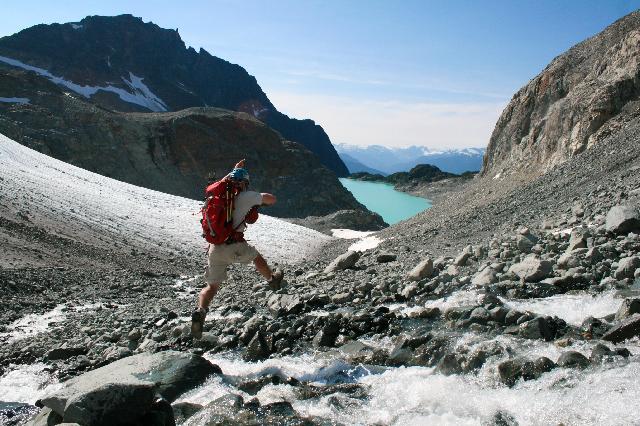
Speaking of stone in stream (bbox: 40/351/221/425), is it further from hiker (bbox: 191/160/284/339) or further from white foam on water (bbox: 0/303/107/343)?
white foam on water (bbox: 0/303/107/343)

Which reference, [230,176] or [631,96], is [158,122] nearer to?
[631,96]

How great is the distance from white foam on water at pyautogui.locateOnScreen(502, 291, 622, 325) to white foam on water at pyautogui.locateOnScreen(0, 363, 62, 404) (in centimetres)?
630

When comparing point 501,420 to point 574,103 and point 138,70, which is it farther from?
point 138,70

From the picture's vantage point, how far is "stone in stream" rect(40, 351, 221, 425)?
4793 mm

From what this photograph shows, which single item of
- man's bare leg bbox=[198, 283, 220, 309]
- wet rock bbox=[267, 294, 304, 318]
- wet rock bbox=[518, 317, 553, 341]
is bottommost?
wet rock bbox=[267, 294, 304, 318]

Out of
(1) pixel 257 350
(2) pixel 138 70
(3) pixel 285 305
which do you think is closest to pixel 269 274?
(3) pixel 285 305

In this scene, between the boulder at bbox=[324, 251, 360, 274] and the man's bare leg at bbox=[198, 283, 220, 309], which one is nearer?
the man's bare leg at bbox=[198, 283, 220, 309]

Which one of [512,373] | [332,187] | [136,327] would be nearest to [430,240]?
[136,327]

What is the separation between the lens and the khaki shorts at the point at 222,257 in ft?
25.5

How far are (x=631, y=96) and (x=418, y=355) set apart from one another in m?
23.2

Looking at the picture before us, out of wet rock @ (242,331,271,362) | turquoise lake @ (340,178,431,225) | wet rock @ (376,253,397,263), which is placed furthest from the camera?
turquoise lake @ (340,178,431,225)

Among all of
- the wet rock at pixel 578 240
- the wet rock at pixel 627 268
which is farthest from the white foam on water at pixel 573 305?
the wet rock at pixel 578 240

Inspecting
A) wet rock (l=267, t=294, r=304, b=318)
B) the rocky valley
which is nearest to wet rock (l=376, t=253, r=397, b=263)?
the rocky valley

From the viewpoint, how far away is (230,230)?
764cm
